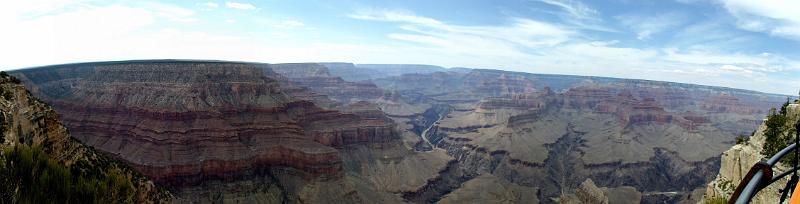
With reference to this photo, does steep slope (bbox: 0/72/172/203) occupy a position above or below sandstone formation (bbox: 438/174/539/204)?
above

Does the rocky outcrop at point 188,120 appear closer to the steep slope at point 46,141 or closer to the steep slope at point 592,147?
the steep slope at point 46,141

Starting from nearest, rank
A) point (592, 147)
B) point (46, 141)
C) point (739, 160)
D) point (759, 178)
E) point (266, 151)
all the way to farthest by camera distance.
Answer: point (759, 178) < point (46, 141) < point (739, 160) < point (266, 151) < point (592, 147)

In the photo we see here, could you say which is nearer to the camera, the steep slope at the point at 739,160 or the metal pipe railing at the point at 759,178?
the metal pipe railing at the point at 759,178

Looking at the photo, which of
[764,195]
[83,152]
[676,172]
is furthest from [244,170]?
[676,172]

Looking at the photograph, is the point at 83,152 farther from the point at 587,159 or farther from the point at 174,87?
the point at 587,159

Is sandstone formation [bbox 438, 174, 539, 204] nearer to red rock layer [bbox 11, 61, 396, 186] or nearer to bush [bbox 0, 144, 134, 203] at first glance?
red rock layer [bbox 11, 61, 396, 186]

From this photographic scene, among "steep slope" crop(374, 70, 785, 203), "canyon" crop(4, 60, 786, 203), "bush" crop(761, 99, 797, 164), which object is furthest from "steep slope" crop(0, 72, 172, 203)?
"steep slope" crop(374, 70, 785, 203)

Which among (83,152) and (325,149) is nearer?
(83,152)

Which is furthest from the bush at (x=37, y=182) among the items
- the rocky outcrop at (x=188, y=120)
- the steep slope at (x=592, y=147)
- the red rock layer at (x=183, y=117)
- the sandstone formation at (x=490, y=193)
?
the steep slope at (x=592, y=147)

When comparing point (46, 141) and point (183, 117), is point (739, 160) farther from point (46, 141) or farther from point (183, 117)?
point (183, 117)

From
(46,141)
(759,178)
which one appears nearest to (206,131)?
(46,141)

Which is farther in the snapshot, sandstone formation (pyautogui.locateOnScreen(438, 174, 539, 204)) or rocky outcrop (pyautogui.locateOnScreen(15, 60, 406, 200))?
sandstone formation (pyautogui.locateOnScreen(438, 174, 539, 204))
